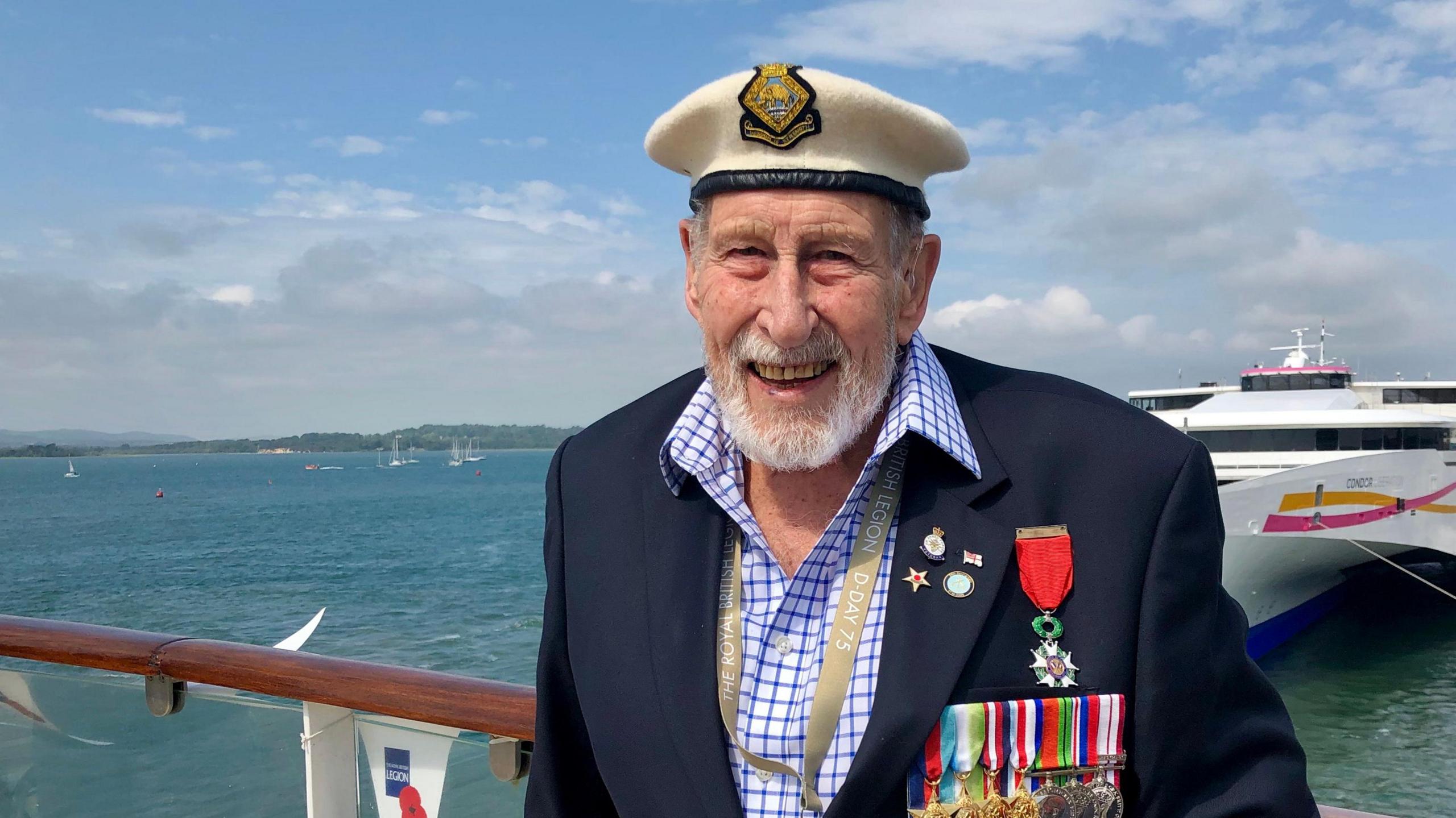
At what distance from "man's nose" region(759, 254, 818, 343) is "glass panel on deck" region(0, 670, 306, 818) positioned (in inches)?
73.4

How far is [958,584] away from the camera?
149cm

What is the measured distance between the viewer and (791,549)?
1.68m

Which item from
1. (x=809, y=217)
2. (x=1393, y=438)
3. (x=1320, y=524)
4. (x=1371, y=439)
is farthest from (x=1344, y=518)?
(x=809, y=217)

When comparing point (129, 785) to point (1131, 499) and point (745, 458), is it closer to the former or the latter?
point (745, 458)

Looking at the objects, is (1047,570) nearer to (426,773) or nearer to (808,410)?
(808,410)

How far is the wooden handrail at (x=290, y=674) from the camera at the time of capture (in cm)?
207

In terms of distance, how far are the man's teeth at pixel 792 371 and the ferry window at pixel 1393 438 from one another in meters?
19.1

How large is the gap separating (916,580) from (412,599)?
3848cm

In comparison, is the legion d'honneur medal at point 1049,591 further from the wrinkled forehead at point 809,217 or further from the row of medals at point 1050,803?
the wrinkled forehead at point 809,217

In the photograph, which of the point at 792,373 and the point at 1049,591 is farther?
the point at 792,373

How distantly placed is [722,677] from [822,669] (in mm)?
172

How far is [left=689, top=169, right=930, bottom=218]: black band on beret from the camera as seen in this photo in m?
1.53

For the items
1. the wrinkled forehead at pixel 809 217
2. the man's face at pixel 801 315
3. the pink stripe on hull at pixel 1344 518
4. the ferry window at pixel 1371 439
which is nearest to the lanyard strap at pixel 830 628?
the man's face at pixel 801 315

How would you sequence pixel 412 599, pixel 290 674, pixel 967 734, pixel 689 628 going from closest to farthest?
pixel 967 734 < pixel 689 628 < pixel 290 674 < pixel 412 599
